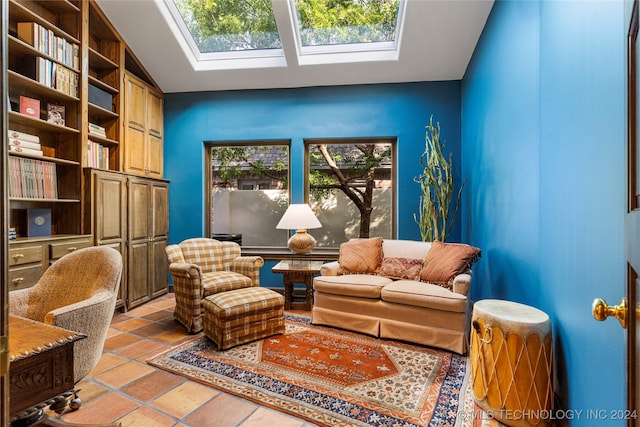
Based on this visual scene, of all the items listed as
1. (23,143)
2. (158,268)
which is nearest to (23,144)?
(23,143)

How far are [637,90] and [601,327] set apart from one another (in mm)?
1013

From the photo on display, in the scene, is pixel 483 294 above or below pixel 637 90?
below

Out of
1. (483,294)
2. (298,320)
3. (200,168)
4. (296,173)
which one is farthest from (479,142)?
(200,168)

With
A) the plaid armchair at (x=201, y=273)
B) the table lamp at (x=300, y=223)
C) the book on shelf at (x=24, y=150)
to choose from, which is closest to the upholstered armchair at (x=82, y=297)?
the plaid armchair at (x=201, y=273)

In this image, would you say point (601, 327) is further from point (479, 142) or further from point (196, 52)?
point (196, 52)

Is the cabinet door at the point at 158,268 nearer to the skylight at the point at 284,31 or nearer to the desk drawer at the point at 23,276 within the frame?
the desk drawer at the point at 23,276

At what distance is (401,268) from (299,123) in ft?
7.58

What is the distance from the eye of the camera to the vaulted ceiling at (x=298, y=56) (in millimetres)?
3129

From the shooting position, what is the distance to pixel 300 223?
353 centimetres

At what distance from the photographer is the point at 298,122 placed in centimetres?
420

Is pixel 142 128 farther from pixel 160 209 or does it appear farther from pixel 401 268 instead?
pixel 401 268

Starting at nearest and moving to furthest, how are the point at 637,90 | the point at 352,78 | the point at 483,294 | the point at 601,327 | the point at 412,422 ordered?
the point at 637,90
the point at 601,327
the point at 412,422
the point at 483,294
the point at 352,78

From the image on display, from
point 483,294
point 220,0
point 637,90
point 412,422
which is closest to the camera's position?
point 637,90

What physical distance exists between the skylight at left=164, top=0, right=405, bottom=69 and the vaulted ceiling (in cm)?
6
